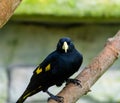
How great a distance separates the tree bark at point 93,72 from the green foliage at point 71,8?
1.36 m

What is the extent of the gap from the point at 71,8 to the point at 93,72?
1.44 metres

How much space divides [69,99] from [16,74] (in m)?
1.72

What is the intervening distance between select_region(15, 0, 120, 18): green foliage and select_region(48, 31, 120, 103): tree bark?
1.36 metres

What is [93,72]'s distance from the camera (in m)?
1.70

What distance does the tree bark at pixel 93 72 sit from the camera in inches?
65.5

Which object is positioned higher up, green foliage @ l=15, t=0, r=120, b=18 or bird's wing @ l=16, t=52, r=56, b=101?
green foliage @ l=15, t=0, r=120, b=18

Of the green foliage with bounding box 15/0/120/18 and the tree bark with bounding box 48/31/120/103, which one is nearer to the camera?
the tree bark with bounding box 48/31/120/103

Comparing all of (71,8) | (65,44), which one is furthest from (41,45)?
(65,44)

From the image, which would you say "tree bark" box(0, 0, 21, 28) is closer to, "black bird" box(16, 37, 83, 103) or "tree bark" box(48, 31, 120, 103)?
"tree bark" box(48, 31, 120, 103)

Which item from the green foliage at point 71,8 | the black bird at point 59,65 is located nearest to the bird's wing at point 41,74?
the black bird at point 59,65

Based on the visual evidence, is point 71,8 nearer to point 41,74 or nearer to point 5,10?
point 41,74

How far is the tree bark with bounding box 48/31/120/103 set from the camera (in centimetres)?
166

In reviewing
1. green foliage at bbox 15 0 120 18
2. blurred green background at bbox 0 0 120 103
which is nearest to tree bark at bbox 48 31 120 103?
green foliage at bbox 15 0 120 18

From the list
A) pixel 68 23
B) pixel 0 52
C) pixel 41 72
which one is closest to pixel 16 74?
pixel 0 52
